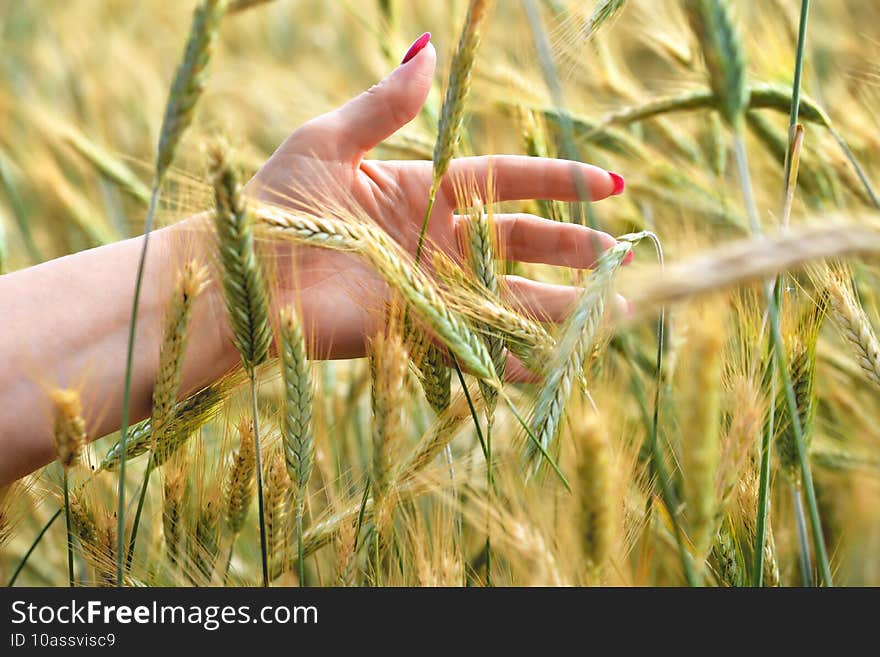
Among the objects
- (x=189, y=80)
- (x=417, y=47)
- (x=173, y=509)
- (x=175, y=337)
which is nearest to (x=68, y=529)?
(x=173, y=509)

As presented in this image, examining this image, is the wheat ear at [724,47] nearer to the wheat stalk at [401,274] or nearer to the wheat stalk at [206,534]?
the wheat stalk at [401,274]

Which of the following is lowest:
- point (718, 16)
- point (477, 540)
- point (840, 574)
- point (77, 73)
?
point (840, 574)

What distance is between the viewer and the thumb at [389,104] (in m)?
0.98

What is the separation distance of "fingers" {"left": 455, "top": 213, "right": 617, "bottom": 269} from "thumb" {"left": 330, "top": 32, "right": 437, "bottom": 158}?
162 millimetres

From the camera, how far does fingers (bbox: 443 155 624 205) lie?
1.02 metres

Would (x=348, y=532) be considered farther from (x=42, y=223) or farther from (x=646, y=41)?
(x=42, y=223)

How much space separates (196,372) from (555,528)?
525 millimetres

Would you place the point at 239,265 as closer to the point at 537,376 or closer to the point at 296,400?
the point at 296,400

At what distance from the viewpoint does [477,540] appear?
1.11m

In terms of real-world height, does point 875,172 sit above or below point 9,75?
below

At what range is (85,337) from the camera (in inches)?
37.5

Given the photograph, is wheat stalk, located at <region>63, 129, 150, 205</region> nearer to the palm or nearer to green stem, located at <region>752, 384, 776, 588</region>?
the palm

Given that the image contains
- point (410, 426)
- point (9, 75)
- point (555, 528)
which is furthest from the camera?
point (9, 75)

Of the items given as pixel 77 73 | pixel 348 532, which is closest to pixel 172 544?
pixel 348 532
